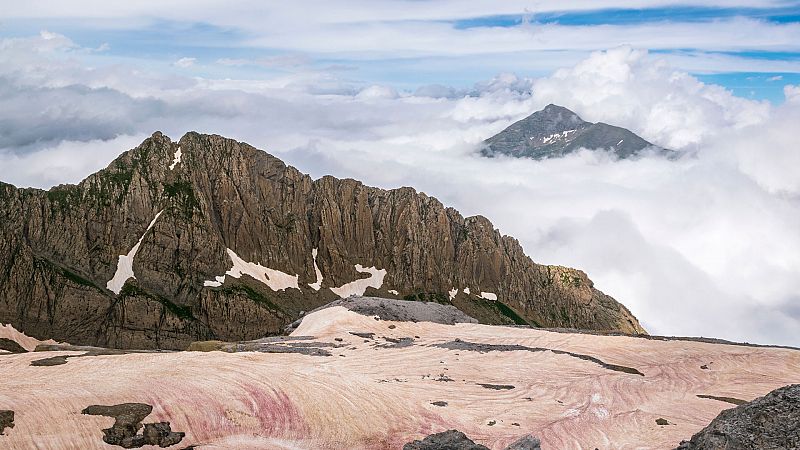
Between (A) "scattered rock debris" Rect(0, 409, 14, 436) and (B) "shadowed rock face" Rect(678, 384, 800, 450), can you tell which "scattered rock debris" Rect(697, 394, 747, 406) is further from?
(A) "scattered rock debris" Rect(0, 409, 14, 436)

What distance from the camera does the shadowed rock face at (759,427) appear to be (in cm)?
3334

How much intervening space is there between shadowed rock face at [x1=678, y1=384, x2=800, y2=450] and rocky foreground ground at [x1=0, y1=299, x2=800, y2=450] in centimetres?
21

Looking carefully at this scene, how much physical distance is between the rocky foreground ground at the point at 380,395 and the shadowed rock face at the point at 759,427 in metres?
0.21

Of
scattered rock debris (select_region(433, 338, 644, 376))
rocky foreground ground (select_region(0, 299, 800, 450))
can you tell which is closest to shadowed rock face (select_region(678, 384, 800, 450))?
rocky foreground ground (select_region(0, 299, 800, 450))

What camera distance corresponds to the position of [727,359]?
80625 millimetres

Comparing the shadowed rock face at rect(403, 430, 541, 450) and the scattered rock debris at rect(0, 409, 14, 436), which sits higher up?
the scattered rock debris at rect(0, 409, 14, 436)

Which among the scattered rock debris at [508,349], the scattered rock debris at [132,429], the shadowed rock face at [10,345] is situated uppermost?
the scattered rock debris at [508,349]

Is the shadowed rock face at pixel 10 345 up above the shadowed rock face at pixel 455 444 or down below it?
below

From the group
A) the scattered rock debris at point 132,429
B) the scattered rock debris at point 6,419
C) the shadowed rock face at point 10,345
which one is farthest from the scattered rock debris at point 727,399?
the shadowed rock face at point 10,345

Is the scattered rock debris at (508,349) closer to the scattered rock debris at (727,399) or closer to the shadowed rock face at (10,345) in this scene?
the scattered rock debris at (727,399)

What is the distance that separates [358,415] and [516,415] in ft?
46.3

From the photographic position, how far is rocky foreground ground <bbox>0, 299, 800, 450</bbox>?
4312 cm

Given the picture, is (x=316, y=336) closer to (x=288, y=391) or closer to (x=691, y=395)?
(x=288, y=391)

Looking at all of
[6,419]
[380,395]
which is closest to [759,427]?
[380,395]
